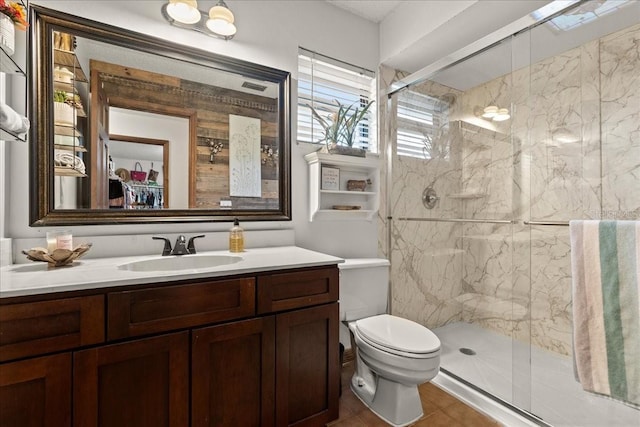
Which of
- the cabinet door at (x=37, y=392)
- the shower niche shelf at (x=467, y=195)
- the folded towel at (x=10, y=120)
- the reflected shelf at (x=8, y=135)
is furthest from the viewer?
the shower niche shelf at (x=467, y=195)

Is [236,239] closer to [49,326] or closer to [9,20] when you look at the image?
[49,326]

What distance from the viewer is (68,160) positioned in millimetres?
1391

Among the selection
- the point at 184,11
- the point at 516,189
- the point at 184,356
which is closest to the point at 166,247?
the point at 184,356

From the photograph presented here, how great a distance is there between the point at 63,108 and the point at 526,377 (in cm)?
285

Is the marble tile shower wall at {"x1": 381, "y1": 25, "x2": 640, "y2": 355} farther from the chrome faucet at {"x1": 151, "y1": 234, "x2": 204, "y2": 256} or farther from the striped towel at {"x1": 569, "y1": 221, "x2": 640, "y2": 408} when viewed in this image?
the chrome faucet at {"x1": 151, "y1": 234, "x2": 204, "y2": 256}

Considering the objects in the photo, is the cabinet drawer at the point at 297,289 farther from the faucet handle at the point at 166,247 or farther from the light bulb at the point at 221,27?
the light bulb at the point at 221,27

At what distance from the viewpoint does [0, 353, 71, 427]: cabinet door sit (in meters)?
0.86

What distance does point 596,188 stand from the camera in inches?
67.8

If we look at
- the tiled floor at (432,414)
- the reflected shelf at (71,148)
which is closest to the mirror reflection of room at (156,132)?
the reflected shelf at (71,148)

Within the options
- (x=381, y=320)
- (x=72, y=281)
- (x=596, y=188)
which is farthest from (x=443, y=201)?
(x=72, y=281)

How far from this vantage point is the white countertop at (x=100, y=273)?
92cm

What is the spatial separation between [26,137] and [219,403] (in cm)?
143

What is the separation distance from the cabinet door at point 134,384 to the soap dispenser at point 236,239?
611mm

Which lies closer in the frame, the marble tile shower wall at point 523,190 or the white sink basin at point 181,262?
the white sink basin at point 181,262
